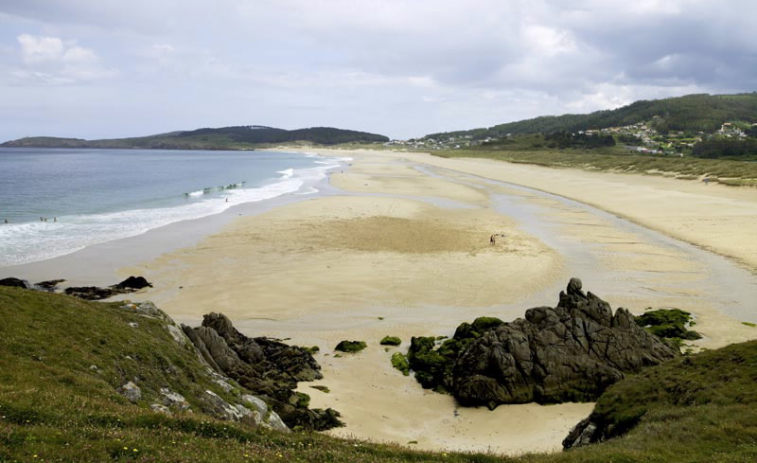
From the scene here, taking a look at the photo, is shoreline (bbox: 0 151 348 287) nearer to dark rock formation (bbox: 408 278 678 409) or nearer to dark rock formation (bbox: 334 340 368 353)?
dark rock formation (bbox: 334 340 368 353)

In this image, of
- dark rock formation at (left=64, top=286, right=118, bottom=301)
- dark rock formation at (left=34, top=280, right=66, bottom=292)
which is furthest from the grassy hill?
dark rock formation at (left=34, top=280, right=66, bottom=292)

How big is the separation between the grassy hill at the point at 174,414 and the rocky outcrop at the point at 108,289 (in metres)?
10.2

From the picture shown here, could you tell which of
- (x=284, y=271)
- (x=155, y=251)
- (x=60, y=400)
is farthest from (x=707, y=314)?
(x=155, y=251)

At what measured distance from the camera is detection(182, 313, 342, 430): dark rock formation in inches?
544

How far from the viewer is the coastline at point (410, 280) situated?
14539 millimetres

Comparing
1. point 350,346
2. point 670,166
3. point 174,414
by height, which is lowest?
point 350,346

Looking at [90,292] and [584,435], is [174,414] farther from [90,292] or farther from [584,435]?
[90,292]

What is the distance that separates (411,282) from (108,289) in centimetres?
1523

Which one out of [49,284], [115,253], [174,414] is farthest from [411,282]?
[115,253]

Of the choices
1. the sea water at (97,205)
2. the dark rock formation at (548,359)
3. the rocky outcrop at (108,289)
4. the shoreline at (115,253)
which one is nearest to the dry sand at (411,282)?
the dark rock formation at (548,359)

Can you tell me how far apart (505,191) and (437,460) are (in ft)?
211

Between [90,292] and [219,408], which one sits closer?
[219,408]

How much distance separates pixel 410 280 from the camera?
26.8 meters

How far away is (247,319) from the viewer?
21.6 meters
